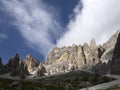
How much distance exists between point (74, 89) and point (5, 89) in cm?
4704

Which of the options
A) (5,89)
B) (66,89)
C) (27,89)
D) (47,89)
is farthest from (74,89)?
(5,89)

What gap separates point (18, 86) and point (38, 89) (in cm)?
1356

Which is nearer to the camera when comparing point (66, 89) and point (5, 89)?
point (5, 89)

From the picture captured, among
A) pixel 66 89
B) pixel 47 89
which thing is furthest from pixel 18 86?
pixel 66 89

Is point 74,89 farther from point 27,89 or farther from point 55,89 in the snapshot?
point 27,89

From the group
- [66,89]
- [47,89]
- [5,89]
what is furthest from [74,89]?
[5,89]

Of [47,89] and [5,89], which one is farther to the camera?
[47,89]

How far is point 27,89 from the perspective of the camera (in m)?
190

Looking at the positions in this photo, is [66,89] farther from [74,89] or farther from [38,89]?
[38,89]

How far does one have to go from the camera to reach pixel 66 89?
196625mm

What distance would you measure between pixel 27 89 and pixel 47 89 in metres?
14.2

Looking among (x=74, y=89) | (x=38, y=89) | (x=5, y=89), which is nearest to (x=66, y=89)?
(x=74, y=89)

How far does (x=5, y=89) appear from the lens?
178 meters

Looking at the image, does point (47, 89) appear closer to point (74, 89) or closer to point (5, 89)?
point (74, 89)
